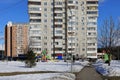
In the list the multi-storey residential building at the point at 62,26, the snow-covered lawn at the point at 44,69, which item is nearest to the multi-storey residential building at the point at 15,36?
the multi-storey residential building at the point at 62,26

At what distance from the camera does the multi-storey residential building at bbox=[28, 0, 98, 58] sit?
127m

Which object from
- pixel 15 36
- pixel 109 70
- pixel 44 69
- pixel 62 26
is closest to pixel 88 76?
pixel 109 70

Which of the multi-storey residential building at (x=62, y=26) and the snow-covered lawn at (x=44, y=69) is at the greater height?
the multi-storey residential building at (x=62, y=26)

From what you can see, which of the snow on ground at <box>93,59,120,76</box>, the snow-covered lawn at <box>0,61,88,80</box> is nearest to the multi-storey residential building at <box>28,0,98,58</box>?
the snow-covered lawn at <box>0,61,88,80</box>

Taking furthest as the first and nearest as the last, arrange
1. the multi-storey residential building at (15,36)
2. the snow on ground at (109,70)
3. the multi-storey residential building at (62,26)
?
the multi-storey residential building at (15,36), the multi-storey residential building at (62,26), the snow on ground at (109,70)

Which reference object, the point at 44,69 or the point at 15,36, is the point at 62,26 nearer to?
the point at 15,36

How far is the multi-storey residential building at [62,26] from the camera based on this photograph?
127 metres

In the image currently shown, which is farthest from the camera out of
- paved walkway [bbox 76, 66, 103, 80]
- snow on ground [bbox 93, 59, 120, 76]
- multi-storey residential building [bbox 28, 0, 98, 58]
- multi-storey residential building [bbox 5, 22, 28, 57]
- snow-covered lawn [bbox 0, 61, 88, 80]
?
multi-storey residential building [bbox 5, 22, 28, 57]

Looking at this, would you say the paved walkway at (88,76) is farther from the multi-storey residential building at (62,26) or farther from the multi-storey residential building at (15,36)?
the multi-storey residential building at (15,36)

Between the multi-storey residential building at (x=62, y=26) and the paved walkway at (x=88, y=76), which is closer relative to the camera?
the paved walkway at (x=88, y=76)

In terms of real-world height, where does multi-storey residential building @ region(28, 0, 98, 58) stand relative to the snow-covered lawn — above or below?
above

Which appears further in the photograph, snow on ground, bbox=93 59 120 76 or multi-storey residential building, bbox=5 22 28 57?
multi-storey residential building, bbox=5 22 28 57

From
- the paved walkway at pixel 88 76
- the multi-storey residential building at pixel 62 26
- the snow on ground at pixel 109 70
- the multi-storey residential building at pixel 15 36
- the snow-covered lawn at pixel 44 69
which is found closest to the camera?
the snow-covered lawn at pixel 44 69

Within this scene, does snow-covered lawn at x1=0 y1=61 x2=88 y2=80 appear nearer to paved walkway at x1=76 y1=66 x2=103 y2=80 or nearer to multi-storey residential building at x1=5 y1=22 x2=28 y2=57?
paved walkway at x1=76 y1=66 x2=103 y2=80
